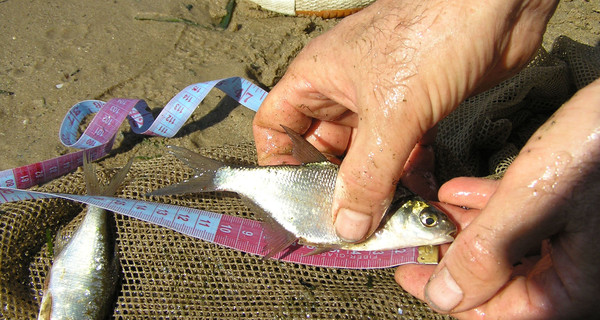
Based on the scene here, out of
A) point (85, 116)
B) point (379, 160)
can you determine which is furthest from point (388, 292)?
point (85, 116)

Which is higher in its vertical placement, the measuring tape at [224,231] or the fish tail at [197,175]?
the fish tail at [197,175]

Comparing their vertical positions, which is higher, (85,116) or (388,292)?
(85,116)

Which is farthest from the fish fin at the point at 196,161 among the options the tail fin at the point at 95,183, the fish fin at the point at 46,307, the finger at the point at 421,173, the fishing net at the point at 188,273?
the finger at the point at 421,173

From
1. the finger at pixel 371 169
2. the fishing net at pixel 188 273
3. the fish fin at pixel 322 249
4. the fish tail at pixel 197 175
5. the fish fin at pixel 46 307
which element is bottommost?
the fish fin at pixel 46 307

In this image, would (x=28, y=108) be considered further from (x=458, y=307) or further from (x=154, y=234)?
(x=458, y=307)

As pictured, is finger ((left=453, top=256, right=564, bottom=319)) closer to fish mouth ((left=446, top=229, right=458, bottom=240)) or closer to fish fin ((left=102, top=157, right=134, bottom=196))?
fish mouth ((left=446, top=229, right=458, bottom=240))

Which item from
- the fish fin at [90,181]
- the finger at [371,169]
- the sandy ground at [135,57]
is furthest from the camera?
the sandy ground at [135,57]

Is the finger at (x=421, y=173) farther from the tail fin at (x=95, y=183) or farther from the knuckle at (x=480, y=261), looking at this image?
the tail fin at (x=95, y=183)
